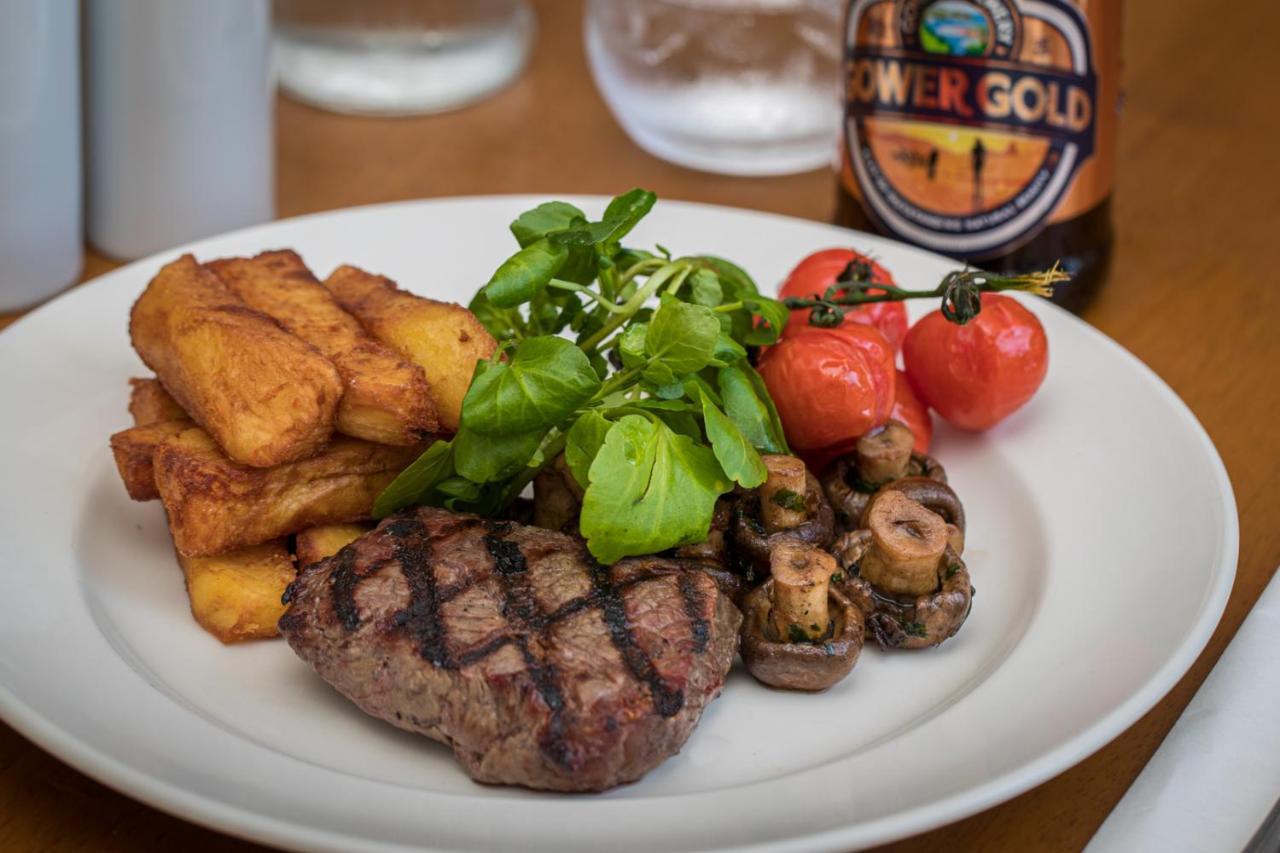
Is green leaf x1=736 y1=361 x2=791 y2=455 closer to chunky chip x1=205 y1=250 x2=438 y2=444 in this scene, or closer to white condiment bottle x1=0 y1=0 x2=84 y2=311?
chunky chip x1=205 y1=250 x2=438 y2=444

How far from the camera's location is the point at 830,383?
1.45 metres

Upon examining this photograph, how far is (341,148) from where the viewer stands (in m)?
2.55

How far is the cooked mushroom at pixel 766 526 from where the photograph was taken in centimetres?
135

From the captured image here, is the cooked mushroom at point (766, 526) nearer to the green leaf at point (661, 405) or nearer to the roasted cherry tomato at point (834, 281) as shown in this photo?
the green leaf at point (661, 405)

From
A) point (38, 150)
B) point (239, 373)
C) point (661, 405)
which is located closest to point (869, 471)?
point (661, 405)

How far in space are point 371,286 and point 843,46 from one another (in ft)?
2.81

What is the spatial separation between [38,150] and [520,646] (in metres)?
1.15

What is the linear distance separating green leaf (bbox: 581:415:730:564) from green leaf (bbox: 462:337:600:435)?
58 millimetres

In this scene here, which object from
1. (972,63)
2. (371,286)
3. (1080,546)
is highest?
(972,63)

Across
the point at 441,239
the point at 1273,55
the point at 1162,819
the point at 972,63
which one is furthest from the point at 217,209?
the point at 1273,55

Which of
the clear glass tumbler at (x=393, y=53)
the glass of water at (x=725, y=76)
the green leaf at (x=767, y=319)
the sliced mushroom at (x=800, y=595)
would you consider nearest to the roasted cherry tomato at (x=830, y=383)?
the green leaf at (x=767, y=319)

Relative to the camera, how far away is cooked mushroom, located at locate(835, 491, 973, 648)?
4.30 ft

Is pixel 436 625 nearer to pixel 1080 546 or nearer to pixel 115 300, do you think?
pixel 1080 546

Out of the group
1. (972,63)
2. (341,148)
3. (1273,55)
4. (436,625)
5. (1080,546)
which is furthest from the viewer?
(1273,55)
